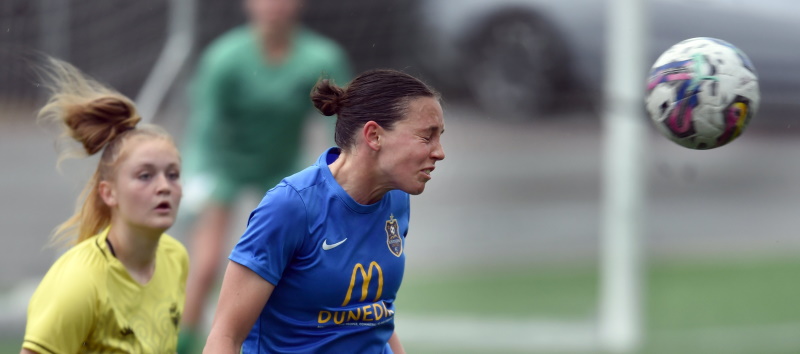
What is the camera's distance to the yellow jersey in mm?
3461

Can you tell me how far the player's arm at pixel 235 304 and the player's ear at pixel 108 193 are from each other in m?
0.78

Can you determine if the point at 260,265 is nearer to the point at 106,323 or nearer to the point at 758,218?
the point at 106,323

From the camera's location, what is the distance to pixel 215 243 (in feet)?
21.2

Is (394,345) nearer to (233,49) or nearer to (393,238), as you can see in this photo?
(393,238)

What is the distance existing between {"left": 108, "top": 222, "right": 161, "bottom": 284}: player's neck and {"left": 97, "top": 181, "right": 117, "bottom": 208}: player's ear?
0.25ft

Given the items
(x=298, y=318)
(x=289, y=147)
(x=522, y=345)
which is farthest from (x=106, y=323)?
(x=522, y=345)

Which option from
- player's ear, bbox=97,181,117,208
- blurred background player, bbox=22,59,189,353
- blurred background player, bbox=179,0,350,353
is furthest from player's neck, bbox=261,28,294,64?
player's ear, bbox=97,181,117,208

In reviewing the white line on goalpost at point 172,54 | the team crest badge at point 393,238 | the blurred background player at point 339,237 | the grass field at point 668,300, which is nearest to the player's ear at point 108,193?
the blurred background player at point 339,237

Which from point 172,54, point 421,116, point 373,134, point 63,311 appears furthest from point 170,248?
point 172,54

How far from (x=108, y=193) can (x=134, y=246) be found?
0.74 ft

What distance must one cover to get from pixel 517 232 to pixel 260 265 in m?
8.66

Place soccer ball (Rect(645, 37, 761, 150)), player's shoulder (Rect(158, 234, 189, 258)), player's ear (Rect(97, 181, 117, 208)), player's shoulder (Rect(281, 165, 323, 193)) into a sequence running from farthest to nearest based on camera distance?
player's shoulder (Rect(158, 234, 189, 258))
player's ear (Rect(97, 181, 117, 208))
soccer ball (Rect(645, 37, 761, 150))
player's shoulder (Rect(281, 165, 323, 193))

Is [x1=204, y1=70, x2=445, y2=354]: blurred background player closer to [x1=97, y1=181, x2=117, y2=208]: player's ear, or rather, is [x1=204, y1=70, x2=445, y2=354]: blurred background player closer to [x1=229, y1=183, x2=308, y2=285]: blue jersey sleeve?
[x1=229, y1=183, x2=308, y2=285]: blue jersey sleeve

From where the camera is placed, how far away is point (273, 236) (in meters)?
3.26
